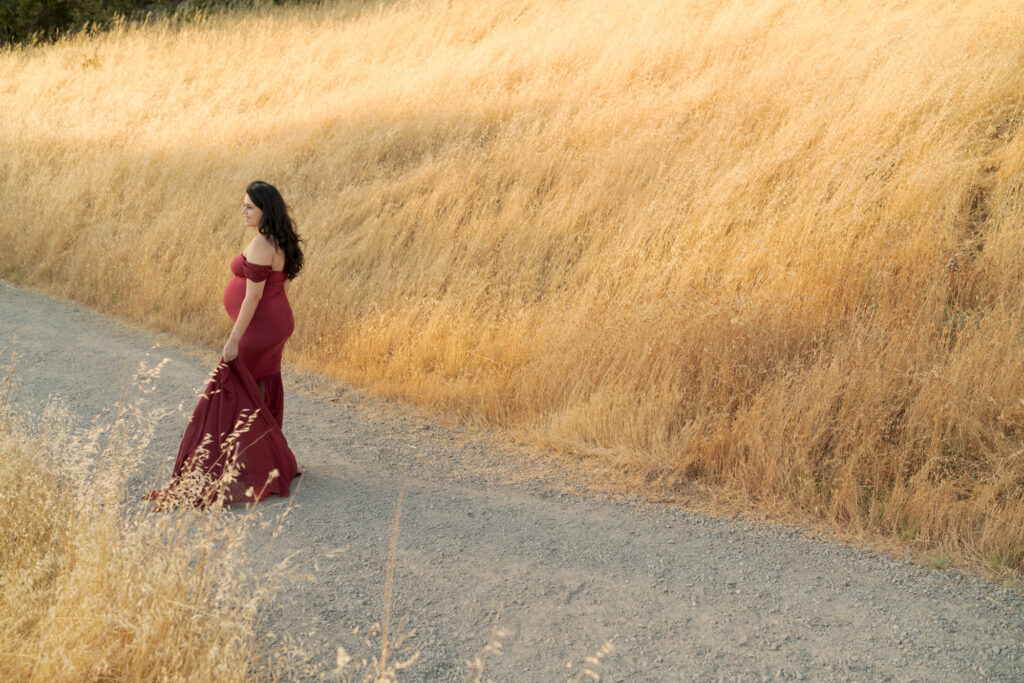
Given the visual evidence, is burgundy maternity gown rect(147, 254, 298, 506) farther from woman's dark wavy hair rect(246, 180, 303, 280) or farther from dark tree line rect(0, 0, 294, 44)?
dark tree line rect(0, 0, 294, 44)

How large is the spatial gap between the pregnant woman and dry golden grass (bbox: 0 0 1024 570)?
6.14 feet

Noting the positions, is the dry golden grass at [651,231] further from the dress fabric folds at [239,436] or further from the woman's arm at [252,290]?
the woman's arm at [252,290]

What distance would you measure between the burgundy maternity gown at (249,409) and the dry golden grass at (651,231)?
184 centimetres

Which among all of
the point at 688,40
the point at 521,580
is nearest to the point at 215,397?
the point at 521,580

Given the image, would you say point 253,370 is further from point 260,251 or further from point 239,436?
point 260,251

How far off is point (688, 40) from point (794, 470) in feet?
29.5

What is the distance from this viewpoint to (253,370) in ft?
18.2

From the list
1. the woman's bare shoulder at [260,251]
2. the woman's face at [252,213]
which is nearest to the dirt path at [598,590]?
the woman's bare shoulder at [260,251]

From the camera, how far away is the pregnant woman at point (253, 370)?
524cm

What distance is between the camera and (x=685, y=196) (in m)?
8.53

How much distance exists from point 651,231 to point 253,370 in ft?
14.0

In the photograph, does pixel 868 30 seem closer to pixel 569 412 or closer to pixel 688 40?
pixel 688 40

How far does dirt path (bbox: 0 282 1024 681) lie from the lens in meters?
3.67

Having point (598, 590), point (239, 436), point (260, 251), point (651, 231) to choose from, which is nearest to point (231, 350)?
point (239, 436)
